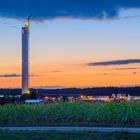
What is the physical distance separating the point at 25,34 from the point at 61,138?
7498 centimetres

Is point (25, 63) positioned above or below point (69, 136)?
above

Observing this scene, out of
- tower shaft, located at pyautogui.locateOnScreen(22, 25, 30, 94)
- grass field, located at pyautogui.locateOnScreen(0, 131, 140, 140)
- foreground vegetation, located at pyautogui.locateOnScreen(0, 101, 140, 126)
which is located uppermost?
tower shaft, located at pyautogui.locateOnScreen(22, 25, 30, 94)

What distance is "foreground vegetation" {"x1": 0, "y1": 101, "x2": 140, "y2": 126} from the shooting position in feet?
98.7

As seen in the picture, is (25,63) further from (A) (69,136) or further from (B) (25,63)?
(A) (69,136)

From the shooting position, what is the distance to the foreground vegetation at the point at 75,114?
30.1m

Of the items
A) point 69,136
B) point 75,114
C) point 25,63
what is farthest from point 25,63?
point 69,136

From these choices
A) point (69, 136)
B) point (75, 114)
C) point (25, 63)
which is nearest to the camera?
point (69, 136)

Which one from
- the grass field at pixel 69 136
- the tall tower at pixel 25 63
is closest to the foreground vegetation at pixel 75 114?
the grass field at pixel 69 136

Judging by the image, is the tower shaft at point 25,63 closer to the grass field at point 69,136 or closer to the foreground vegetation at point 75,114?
the foreground vegetation at point 75,114

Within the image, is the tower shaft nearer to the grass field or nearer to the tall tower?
the tall tower

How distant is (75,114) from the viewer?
31531mm

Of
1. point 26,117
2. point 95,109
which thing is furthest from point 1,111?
point 95,109

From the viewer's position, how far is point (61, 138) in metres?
19.1

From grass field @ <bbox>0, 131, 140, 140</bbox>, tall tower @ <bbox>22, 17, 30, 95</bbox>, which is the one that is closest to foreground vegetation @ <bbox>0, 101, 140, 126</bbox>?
grass field @ <bbox>0, 131, 140, 140</bbox>
